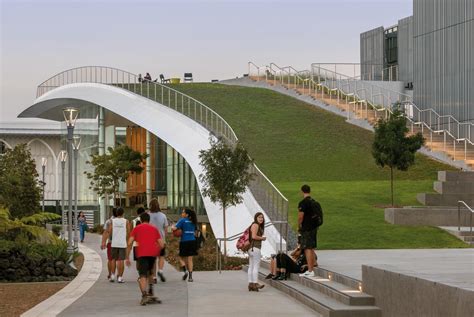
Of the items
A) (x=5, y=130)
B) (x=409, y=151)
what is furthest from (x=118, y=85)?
A: (x=5, y=130)

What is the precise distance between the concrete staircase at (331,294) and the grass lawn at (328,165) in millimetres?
8701

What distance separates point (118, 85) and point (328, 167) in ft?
75.6

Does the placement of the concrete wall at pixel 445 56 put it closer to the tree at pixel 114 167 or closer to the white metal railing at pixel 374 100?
the white metal railing at pixel 374 100

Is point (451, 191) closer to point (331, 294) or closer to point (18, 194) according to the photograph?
point (18, 194)

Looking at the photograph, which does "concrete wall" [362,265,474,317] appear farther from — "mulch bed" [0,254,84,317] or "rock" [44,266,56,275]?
"rock" [44,266,56,275]

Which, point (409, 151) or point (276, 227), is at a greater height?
point (409, 151)

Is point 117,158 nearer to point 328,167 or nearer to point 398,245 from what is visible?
point 328,167

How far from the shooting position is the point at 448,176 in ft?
114

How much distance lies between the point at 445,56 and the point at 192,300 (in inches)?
1332

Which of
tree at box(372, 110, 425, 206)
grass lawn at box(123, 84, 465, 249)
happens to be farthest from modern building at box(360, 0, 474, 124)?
tree at box(372, 110, 425, 206)

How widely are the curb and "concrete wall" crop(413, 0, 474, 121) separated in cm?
2359

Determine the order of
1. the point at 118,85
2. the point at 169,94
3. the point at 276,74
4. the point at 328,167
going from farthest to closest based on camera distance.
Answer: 1. the point at 276,74
2. the point at 118,85
3. the point at 169,94
4. the point at 328,167

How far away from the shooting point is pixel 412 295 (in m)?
12.2

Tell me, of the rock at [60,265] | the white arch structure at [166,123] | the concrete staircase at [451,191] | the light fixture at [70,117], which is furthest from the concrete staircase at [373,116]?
the rock at [60,265]
